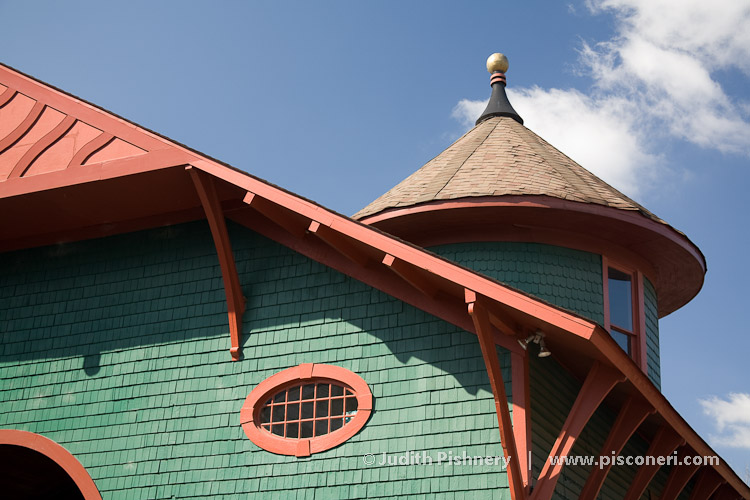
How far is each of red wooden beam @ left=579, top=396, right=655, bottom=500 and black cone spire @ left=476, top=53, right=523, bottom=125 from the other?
6813 mm

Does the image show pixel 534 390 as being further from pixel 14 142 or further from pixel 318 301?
pixel 14 142

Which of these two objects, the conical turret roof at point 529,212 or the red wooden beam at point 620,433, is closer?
the red wooden beam at point 620,433

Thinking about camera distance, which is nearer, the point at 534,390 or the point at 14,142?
the point at 534,390

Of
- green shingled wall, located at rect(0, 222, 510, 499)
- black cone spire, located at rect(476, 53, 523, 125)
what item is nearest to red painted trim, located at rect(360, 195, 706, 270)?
green shingled wall, located at rect(0, 222, 510, 499)

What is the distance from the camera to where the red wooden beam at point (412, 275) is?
10.6 metres

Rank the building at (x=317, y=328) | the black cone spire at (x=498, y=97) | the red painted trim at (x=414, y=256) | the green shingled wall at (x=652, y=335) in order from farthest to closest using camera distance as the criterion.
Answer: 1. the black cone spire at (x=498, y=97)
2. the green shingled wall at (x=652, y=335)
3. the building at (x=317, y=328)
4. the red painted trim at (x=414, y=256)

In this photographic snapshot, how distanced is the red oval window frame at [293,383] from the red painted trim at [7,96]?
18.9 ft

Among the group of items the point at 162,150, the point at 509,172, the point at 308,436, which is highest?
the point at 509,172

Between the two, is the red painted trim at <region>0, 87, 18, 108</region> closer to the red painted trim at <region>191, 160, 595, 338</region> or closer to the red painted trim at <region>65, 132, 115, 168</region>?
the red painted trim at <region>65, 132, 115, 168</region>

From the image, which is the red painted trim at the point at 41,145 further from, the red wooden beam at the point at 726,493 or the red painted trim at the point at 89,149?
the red wooden beam at the point at 726,493

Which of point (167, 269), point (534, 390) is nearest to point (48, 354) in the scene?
point (167, 269)

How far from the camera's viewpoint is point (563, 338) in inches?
402

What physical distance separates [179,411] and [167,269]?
2008 mm

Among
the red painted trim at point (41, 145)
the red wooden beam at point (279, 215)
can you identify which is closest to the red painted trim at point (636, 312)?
the red wooden beam at point (279, 215)
